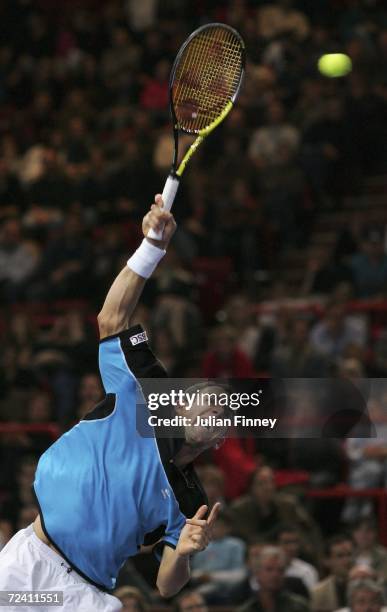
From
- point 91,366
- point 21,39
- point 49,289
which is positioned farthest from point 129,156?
point 21,39

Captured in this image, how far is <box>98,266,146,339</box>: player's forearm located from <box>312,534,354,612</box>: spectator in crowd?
3.53m

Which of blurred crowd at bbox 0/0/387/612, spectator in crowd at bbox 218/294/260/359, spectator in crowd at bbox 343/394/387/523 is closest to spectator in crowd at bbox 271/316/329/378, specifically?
blurred crowd at bbox 0/0/387/612

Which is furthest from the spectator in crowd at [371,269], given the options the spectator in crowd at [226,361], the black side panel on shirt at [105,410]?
the black side panel on shirt at [105,410]

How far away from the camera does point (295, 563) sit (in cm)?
946

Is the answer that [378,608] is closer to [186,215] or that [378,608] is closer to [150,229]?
[150,229]

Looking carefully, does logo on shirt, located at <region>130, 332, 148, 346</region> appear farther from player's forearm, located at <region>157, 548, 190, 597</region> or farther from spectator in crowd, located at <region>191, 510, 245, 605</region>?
spectator in crowd, located at <region>191, 510, 245, 605</region>

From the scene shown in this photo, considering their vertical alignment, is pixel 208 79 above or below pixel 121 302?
above

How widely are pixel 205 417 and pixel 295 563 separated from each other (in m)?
3.89

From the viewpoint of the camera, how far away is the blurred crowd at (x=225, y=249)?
9.84 meters

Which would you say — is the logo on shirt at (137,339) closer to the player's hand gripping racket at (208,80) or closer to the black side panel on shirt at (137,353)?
the black side panel on shirt at (137,353)

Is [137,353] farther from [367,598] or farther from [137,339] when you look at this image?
[367,598]

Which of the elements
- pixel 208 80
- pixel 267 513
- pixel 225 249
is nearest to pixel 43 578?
pixel 208 80

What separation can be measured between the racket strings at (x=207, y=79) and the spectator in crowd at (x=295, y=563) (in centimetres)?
362

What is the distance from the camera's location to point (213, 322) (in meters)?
14.4
